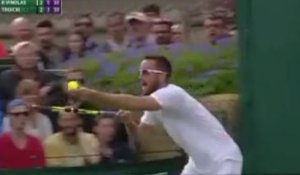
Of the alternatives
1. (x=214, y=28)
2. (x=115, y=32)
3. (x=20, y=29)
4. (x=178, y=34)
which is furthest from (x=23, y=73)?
(x=214, y=28)

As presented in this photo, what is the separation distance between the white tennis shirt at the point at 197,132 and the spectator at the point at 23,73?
125 centimetres

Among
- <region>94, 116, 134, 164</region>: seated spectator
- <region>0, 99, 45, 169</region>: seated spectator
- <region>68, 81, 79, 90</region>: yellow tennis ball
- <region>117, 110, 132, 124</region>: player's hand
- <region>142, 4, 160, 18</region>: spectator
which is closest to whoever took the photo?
<region>68, 81, 79, 90</region>: yellow tennis ball

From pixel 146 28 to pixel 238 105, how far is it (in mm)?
979

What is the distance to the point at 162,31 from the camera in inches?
480

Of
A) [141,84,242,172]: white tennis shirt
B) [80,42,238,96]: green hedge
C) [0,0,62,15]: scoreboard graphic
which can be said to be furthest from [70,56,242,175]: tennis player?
[0,0,62,15]: scoreboard graphic

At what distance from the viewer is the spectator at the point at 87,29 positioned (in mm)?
11969

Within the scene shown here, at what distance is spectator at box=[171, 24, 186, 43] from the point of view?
12156mm

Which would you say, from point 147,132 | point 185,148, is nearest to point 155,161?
point 147,132

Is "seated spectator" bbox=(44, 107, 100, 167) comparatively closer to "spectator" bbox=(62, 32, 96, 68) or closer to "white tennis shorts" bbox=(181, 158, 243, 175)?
"spectator" bbox=(62, 32, 96, 68)

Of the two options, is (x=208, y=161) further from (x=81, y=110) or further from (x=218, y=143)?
(x=81, y=110)

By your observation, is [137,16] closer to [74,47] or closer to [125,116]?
[74,47]

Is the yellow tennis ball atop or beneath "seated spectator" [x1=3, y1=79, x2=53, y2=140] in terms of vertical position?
atop

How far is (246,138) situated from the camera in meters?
12.4

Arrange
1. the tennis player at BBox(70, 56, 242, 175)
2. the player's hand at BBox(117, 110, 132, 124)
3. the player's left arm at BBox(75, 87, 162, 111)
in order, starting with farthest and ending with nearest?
the player's hand at BBox(117, 110, 132, 124) < the tennis player at BBox(70, 56, 242, 175) < the player's left arm at BBox(75, 87, 162, 111)
